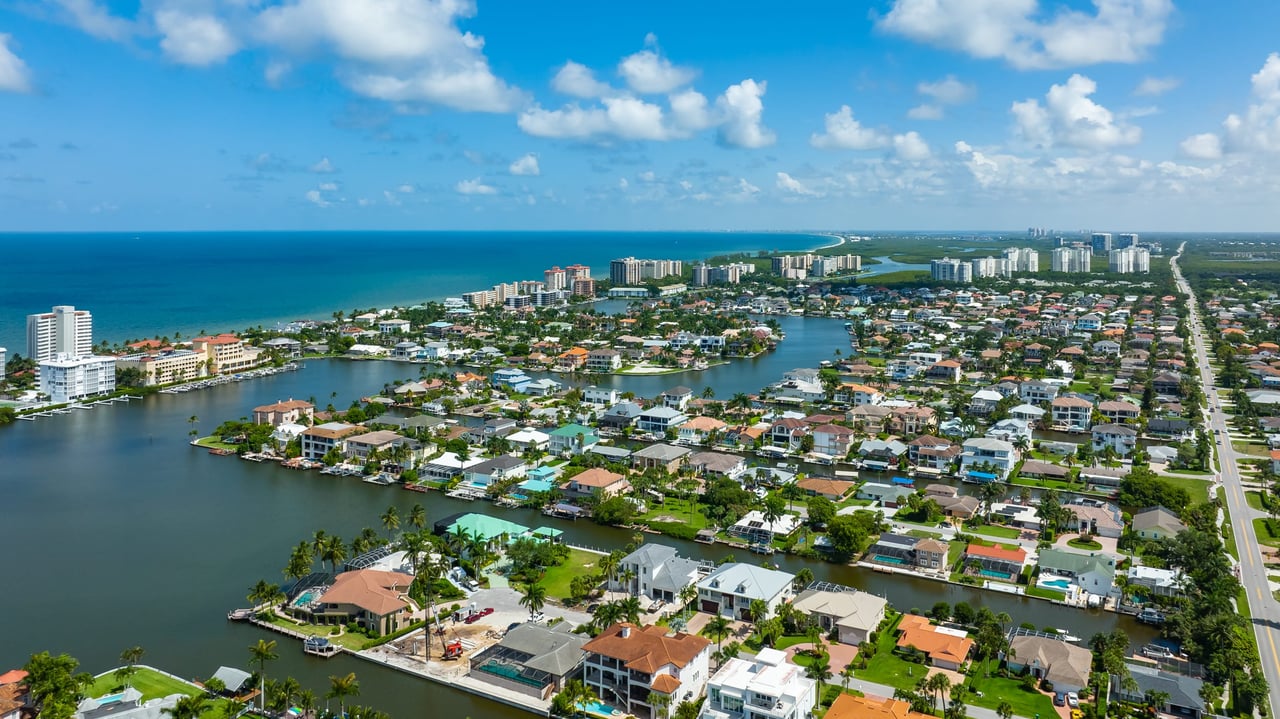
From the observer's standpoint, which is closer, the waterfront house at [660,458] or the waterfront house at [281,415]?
the waterfront house at [660,458]

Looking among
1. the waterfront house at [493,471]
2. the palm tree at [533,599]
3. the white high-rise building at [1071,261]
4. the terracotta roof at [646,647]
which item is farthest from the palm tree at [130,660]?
the white high-rise building at [1071,261]

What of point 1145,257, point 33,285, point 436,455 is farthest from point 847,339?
point 33,285

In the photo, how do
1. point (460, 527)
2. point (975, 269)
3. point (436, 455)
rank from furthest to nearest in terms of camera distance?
point (975, 269), point (436, 455), point (460, 527)

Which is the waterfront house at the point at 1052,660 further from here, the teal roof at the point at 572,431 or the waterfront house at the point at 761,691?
the teal roof at the point at 572,431

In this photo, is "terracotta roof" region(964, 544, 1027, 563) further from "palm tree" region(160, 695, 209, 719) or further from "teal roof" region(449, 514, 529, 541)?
"palm tree" region(160, 695, 209, 719)

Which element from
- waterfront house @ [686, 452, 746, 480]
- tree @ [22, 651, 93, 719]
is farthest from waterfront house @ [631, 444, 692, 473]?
tree @ [22, 651, 93, 719]

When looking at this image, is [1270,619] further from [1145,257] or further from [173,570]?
[1145,257]

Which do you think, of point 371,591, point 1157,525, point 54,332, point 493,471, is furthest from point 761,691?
point 54,332
